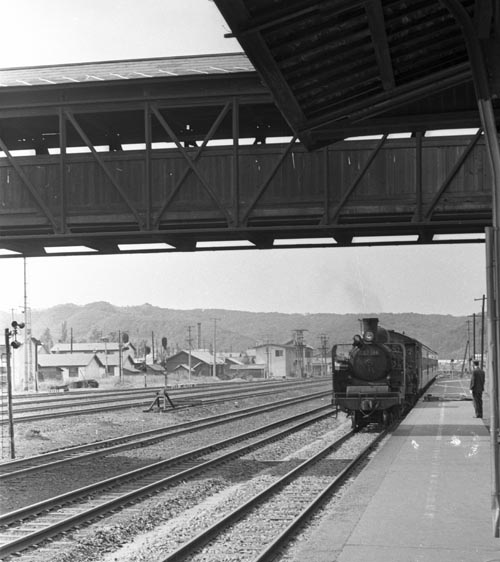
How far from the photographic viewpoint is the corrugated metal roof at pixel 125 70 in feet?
49.3

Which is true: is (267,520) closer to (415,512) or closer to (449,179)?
(415,512)

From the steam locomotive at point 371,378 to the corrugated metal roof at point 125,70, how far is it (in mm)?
11226

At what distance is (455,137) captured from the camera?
14.4 meters

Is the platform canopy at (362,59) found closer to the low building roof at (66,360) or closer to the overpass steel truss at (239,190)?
the overpass steel truss at (239,190)

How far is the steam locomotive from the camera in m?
23.7

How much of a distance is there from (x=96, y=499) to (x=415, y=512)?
19.0 ft

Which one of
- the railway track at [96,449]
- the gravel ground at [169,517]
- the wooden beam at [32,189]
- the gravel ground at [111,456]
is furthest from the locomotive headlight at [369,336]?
the wooden beam at [32,189]

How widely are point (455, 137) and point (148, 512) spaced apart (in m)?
8.52

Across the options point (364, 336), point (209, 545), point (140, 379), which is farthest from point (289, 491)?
point (140, 379)

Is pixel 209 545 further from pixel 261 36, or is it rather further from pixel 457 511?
pixel 261 36

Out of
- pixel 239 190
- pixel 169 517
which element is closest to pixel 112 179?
pixel 239 190

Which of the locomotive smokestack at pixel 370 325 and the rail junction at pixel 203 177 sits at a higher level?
the rail junction at pixel 203 177

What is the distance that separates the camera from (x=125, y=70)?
15773 millimetres

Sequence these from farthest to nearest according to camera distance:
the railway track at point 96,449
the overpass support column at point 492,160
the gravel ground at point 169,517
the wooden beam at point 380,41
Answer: the railway track at point 96,449
the gravel ground at point 169,517
the overpass support column at point 492,160
the wooden beam at point 380,41
